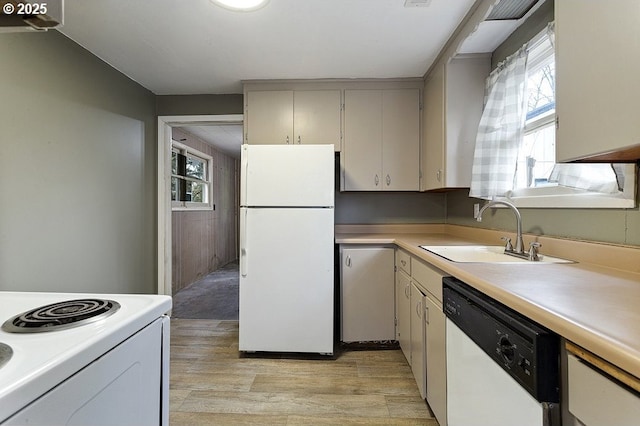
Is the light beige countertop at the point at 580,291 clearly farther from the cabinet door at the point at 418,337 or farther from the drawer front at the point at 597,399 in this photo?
the cabinet door at the point at 418,337

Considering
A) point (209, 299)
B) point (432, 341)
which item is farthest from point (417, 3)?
point (209, 299)

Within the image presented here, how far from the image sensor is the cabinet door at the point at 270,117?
270cm

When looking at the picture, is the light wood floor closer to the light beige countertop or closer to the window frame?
the light beige countertop

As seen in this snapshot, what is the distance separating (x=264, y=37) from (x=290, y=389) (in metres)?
2.33

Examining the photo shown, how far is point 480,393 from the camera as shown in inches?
38.1

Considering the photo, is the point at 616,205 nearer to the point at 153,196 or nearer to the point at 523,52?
the point at 523,52

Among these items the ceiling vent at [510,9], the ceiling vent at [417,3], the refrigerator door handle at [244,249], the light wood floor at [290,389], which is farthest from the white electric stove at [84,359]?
the ceiling vent at [510,9]

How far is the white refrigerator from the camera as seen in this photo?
2.21 meters

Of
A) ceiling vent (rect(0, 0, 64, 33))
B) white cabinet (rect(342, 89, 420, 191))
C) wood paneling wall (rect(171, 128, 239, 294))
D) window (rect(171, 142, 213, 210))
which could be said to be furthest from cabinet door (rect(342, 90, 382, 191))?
wood paneling wall (rect(171, 128, 239, 294))

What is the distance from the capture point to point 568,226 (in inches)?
55.7

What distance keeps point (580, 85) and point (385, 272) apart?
1.69 m

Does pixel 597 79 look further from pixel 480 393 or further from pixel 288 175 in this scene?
pixel 288 175

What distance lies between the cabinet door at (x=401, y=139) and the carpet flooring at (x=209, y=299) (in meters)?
2.17

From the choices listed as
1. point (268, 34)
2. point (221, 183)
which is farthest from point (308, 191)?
point (221, 183)
